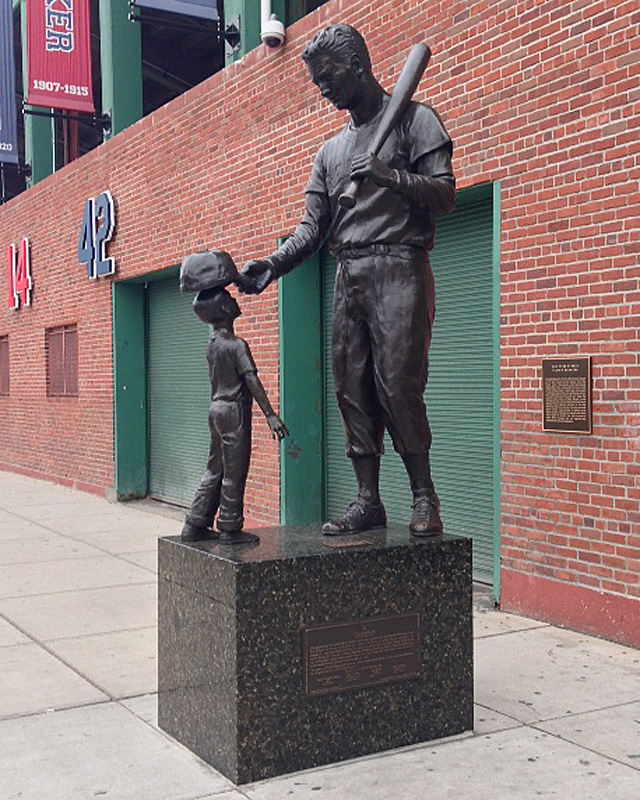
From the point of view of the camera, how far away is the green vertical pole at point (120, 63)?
44.8ft

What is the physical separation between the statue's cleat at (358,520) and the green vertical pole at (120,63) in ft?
34.0

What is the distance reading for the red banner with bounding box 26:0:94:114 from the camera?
14023 millimetres

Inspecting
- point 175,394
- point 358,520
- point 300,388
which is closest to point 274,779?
point 358,520

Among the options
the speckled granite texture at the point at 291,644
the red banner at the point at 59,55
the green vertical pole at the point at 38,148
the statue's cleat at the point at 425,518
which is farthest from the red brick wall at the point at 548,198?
the green vertical pole at the point at 38,148

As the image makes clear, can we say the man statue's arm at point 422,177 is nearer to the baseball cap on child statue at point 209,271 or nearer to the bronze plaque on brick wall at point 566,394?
the baseball cap on child statue at point 209,271

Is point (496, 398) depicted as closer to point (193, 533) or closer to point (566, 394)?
point (566, 394)

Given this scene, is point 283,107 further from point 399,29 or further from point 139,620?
point 139,620

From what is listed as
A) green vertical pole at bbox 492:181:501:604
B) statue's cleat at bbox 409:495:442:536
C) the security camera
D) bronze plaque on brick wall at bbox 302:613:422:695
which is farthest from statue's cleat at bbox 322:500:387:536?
the security camera

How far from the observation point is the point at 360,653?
4.16m

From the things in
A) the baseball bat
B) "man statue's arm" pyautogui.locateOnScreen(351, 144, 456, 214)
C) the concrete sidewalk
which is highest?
the baseball bat

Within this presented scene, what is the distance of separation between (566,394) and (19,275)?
1263cm

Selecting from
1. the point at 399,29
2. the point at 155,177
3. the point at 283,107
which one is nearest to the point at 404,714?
the point at 399,29

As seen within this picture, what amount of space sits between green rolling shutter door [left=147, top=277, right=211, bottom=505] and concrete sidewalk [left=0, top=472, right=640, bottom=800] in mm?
4309

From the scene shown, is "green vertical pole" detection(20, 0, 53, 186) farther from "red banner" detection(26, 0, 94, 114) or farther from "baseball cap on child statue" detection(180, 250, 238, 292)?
"baseball cap on child statue" detection(180, 250, 238, 292)
